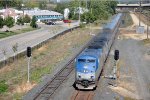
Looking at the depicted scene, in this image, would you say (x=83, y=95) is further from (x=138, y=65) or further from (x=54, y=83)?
(x=138, y=65)

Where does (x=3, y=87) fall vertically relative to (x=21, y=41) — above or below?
below

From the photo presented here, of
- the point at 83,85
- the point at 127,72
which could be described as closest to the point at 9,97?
the point at 83,85

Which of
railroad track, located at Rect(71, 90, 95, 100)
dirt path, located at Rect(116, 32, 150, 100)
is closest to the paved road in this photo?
dirt path, located at Rect(116, 32, 150, 100)

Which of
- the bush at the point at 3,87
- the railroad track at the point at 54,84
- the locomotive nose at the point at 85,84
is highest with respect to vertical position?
the locomotive nose at the point at 85,84

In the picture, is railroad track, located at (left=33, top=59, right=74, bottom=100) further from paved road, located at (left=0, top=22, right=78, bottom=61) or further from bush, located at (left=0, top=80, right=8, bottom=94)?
paved road, located at (left=0, top=22, right=78, bottom=61)

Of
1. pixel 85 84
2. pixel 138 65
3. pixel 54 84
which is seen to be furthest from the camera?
pixel 138 65

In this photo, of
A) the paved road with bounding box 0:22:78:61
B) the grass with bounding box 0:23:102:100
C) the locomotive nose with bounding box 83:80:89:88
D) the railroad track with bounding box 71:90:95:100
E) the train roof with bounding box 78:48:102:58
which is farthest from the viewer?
the paved road with bounding box 0:22:78:61

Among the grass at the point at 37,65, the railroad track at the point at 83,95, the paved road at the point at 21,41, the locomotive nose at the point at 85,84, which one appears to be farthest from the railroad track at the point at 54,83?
the paved road at the point at 21,41

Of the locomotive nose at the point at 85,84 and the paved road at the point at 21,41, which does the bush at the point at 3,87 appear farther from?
the paved road at the point at 21,41

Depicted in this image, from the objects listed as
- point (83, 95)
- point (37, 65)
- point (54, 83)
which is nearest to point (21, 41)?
point (37, 65)

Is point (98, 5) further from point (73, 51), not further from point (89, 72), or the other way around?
point (89, 72)

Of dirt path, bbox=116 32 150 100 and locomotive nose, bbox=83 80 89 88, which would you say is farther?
dirt path, bbox=116 32 150 100

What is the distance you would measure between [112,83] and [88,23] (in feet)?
280

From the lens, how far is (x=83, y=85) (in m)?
30.4
